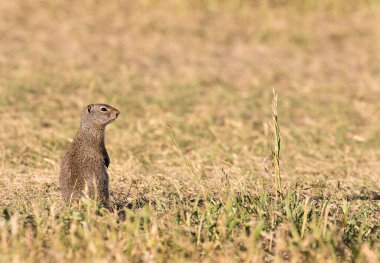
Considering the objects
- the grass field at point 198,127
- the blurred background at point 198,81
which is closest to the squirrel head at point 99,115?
the grass field at point 198,127

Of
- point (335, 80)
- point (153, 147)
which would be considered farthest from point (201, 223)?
point (335, 80)

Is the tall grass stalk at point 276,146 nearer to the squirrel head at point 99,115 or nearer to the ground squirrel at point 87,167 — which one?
the ground squirrel at point 87,167

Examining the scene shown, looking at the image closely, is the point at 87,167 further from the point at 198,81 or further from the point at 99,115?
the point at 198,81

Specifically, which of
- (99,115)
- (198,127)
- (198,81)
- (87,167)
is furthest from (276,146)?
(198,81)

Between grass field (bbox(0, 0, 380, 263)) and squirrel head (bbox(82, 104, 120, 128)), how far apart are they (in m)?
0.51

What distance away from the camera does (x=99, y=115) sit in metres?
5.95

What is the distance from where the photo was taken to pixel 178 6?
13453mm

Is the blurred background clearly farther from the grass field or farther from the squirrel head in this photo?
the squirrel head


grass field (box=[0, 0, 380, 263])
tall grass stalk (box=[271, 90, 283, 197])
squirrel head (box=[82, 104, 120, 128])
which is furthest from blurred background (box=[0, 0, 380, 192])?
squirrel head (box=[82, 104, 120, 128])

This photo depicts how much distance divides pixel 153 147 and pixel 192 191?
1.88 metres

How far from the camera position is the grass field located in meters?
4.66

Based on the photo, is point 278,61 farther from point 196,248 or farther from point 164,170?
point 196,248

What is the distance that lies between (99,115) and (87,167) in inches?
28.7

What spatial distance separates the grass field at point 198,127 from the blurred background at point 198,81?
27mm
